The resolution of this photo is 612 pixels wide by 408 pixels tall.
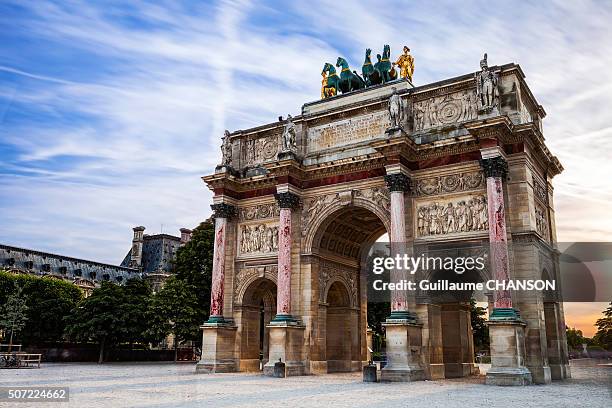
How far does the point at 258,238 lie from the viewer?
31.4 meters

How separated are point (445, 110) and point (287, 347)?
13.6 meters

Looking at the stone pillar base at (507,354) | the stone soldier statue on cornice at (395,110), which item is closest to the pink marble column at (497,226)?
the stone pillar base at (507,354)

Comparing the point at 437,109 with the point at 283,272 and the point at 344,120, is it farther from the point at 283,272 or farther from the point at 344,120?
the point at 283,272

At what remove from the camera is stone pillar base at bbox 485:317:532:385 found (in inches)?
835

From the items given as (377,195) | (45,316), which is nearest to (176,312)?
(45,316)

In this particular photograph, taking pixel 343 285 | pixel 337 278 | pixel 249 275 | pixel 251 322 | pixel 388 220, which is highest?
pixel 388 220

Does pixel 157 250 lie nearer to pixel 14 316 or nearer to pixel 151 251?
pixel 151 251

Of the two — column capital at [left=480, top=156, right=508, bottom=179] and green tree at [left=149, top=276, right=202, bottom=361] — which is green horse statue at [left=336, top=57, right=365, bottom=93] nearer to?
column capital at [left=480, top=156, right=508, bottom=179]

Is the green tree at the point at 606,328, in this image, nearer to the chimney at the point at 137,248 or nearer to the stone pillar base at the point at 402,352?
the stone pillar base at the point at 402,352

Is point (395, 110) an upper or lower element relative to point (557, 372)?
upper

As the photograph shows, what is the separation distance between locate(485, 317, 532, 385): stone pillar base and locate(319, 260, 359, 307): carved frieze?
31.8 feet

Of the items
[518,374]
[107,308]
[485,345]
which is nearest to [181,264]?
[107,308]

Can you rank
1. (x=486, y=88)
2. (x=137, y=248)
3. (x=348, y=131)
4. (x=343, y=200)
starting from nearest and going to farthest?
(x=486, y=88) < (x=343, y=200) < (x=348, y=131) < (x=137, y=248)

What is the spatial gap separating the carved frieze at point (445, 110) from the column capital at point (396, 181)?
309 centimetres
